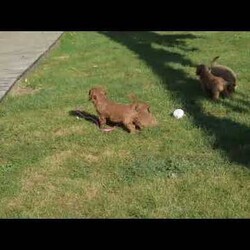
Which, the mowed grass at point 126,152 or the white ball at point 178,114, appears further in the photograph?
the white ball at point 178,114

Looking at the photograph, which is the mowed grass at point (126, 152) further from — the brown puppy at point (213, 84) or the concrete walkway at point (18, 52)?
the concrete walkway at point (18, 52)

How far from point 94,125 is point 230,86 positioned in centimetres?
229

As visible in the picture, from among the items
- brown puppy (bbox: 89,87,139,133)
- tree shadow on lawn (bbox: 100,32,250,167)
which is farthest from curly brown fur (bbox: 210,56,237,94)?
brown puppy (bbox: 89,87,139,133)

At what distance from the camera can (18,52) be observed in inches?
499

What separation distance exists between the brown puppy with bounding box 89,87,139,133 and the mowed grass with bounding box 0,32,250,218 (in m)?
0.17

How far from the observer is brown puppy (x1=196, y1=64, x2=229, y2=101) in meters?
7.65

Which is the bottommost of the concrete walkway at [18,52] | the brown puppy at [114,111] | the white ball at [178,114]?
the concrete walkway at [18,52]

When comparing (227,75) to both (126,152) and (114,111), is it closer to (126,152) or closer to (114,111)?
(114,111)

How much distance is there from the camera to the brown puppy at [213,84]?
765 centimetres

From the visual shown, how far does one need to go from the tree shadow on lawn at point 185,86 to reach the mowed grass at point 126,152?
0.02 meters

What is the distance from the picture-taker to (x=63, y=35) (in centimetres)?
→ 1518

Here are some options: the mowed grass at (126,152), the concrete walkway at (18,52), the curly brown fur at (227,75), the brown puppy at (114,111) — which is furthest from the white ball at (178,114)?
the concrete walkway at (18,52)

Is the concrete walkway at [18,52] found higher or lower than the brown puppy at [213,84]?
lower
